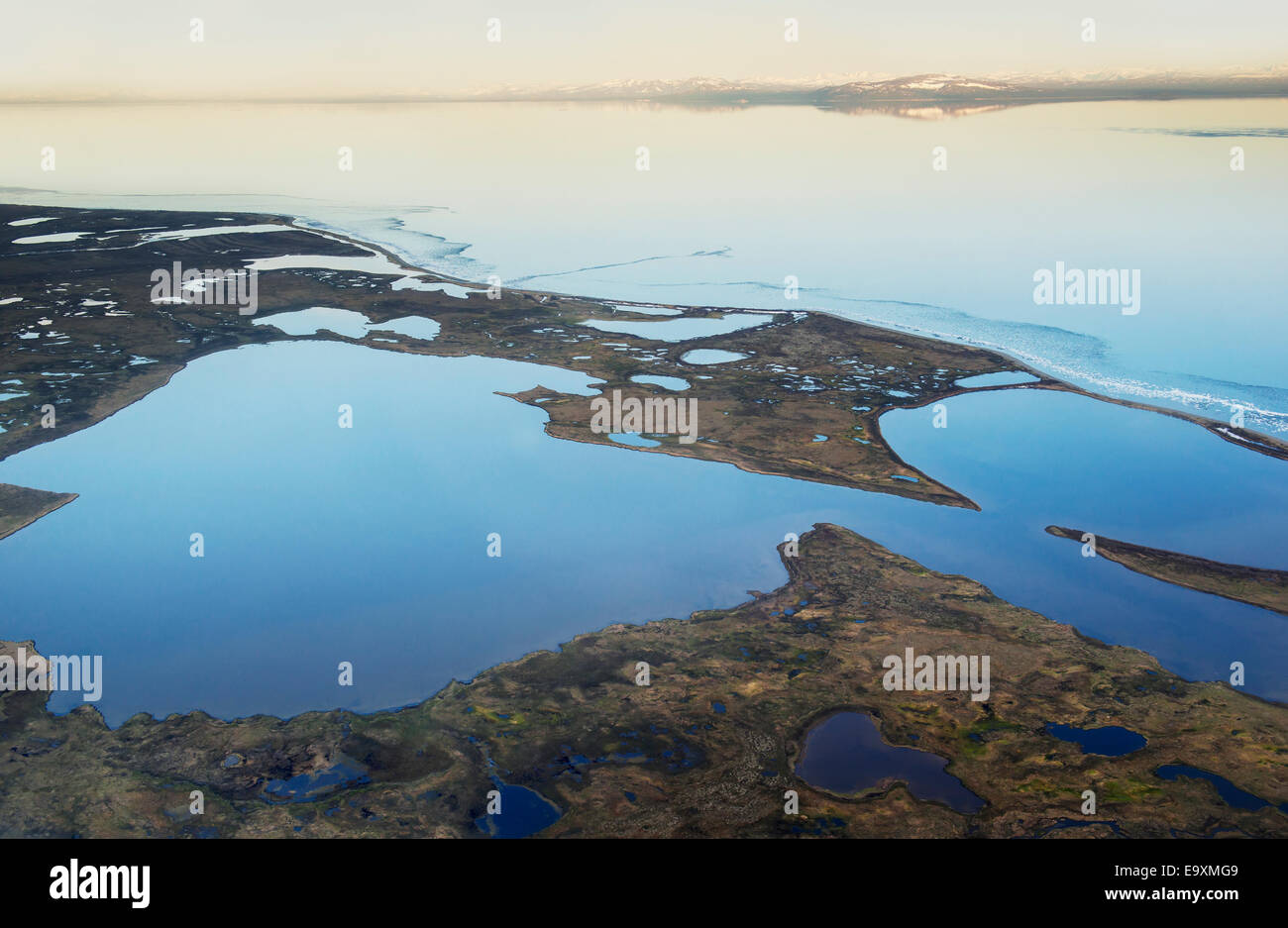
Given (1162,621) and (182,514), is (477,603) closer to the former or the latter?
(182,514)

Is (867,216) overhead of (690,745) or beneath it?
overhead

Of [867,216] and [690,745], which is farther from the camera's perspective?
[867,216]

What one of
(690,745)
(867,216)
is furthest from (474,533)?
(867,216)

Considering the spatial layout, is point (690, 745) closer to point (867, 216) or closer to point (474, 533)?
point (474, 533)

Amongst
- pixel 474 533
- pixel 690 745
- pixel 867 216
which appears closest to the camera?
pixel 690 745

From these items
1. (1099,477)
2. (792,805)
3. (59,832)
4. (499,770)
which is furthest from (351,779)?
(1099,477)

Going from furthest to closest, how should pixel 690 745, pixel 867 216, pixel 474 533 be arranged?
pixel 867 216
pixel 474 533
pixel 690 745

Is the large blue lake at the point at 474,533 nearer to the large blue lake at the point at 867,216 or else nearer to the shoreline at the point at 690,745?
the shoreline at the point at 690,745

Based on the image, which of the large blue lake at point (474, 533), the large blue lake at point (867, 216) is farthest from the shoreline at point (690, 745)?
the large blue lake at point (867, 216)

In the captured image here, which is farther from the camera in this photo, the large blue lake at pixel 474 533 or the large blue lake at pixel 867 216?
the large blue lake at pixel 867 216
